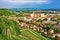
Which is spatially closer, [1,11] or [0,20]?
[0,20]

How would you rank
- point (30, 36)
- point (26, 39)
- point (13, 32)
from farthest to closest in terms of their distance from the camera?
point (30, 36) < point (26, 39) < point (13, 32)

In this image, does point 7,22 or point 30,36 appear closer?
point 7,22

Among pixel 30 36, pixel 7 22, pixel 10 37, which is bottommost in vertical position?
pixel 30 36

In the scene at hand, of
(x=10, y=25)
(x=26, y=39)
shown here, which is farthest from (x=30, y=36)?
(x=10, y=25)

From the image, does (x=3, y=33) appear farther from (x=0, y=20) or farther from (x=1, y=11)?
(x=1, y=11)

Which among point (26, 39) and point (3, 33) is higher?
point (3, 33)

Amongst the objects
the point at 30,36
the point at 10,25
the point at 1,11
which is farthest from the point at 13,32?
the point at 1,11

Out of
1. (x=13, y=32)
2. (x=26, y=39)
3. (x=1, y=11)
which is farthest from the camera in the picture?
(x=1, y=11)

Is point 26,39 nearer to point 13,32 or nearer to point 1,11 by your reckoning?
point 13,32

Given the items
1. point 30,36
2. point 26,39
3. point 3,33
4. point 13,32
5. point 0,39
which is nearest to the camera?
point 0,39
